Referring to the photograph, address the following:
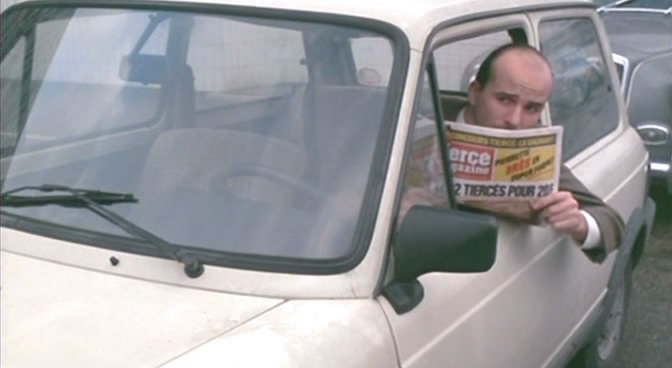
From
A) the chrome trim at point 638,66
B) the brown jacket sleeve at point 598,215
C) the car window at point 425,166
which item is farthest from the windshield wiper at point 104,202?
the chrome trim at point 638,66

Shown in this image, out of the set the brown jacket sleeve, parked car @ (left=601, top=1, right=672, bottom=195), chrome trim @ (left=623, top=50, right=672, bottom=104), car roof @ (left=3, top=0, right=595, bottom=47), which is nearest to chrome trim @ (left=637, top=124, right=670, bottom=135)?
parked car @ (left=601, top=1, right=672, bottom=195)

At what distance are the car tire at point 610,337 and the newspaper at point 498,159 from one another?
5.23 feet

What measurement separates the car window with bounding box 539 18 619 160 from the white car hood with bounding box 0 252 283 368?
1.85 m

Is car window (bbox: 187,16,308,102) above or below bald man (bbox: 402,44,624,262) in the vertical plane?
above

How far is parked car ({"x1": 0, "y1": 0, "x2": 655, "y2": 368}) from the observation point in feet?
7.88

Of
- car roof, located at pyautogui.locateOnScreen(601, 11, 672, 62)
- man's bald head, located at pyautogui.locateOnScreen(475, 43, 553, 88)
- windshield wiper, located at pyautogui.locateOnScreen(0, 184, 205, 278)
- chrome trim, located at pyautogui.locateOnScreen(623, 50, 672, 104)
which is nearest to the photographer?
windshield wiper, located at pyautogui.locateOnScreen(0, 184, 205, 278)

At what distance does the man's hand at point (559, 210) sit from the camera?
322cm

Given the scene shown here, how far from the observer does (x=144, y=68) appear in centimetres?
303

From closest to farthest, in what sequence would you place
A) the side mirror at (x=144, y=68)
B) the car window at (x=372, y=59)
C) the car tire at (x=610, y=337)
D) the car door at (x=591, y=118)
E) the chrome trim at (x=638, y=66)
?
the car window at (x=372, y=59), the side mirror at (x=144, y=68), the car door at (x=591, y=118), the car tire at (x=610, y=337), the chrome trim at (x=638, y=66)

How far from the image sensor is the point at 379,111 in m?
2.74

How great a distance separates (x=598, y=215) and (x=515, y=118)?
1.51 ft

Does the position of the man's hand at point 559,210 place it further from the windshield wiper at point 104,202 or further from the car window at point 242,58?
the windshield wiper at point 104,202

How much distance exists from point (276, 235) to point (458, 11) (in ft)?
3.24

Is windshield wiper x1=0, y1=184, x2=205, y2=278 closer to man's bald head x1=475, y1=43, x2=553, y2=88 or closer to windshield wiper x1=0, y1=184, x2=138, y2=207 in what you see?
windshield wiper x1=0, y1=184, x2=138, y2=207
